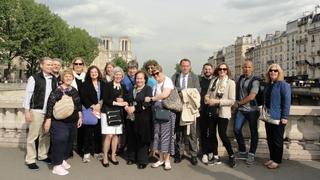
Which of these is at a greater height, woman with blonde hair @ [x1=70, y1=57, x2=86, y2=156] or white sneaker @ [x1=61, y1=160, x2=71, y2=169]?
woman with blonde hair @ [x1=70, y1=57, x2=86, y2=156]

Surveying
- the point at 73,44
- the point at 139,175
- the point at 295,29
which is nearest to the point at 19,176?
the point at 139,175

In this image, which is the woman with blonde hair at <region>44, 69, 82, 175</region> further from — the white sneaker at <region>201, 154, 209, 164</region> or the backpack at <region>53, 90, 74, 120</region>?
the white sneaker at <region>201, 154, 209, 164</region>

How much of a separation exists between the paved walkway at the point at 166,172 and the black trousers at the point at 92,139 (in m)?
0.35

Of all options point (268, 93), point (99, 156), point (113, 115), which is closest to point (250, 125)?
point (268, 93)

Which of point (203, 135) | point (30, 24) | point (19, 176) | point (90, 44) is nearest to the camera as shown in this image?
point (19, 176)

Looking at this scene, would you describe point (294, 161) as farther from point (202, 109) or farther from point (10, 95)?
point (10, 95)

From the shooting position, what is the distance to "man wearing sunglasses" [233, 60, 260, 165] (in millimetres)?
8273

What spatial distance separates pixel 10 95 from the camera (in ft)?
149

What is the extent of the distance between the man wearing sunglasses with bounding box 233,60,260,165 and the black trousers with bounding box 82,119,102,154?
2710 mm

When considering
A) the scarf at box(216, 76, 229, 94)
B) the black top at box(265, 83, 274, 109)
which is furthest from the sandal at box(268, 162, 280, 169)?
the scarf at box(216, 76, 229, 94)

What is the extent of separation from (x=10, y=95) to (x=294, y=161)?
41.2 metres

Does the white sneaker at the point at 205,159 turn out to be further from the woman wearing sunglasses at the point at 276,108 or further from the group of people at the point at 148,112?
the woman wearing sunglasses at the point at 276,108

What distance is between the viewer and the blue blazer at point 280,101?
7.89 metres

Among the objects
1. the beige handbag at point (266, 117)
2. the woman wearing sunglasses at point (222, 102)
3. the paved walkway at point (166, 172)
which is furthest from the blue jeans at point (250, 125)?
the paved walkway at point (166, 172)
